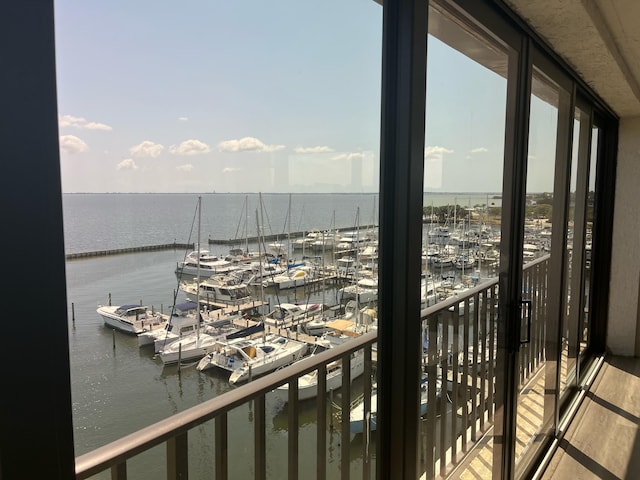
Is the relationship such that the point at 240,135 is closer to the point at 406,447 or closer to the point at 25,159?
the point at 25,159

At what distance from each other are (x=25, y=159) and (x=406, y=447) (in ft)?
3.70

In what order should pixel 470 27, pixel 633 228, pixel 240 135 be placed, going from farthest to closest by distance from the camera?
pixel 633 228 → pixel 470 27 → pixel 240 135

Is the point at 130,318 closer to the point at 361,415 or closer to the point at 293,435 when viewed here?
the point at 293,435

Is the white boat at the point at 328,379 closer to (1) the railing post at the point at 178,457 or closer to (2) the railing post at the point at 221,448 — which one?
(2) the railing post at the point at 221,448

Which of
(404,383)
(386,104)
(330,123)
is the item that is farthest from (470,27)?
(404,383)

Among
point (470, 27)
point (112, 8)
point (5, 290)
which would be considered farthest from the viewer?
point (470, 27)

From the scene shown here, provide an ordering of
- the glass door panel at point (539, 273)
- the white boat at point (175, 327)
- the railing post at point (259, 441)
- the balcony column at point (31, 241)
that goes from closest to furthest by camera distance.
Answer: the balcony column at point (31, 241)
the white boat at point (175, 327)
the railing post at point (259, 441)
the glass door panel at point (539, 273)

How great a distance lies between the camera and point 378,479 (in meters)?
1.21

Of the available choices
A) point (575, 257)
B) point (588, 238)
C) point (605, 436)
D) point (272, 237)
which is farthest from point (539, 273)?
point (272, 237)

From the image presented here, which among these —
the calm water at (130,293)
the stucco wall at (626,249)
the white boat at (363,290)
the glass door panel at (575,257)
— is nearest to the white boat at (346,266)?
the white boat at (363,290)

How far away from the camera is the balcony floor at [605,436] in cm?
223

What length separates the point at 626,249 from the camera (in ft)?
12.1

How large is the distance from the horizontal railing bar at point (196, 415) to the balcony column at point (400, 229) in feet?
0.35

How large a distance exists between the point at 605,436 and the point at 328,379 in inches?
85.0
